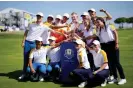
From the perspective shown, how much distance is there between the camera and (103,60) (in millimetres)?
6148

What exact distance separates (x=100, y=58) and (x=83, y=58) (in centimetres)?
39

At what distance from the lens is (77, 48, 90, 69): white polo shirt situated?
241 inches

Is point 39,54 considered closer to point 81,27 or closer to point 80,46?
point 80,46

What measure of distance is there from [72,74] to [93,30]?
3.88ft

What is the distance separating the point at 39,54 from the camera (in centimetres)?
674

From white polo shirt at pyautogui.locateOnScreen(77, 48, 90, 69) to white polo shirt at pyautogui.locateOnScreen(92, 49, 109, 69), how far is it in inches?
8.0

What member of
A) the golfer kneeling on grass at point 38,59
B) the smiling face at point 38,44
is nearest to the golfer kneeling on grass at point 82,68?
the golfer kneeling on grass at point 38,59

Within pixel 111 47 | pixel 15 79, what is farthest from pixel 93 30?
pixel 15 79

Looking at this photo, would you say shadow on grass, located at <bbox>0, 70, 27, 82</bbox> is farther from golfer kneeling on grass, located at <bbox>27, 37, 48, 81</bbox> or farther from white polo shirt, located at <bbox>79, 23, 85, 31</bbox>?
white polo shirt, located at <bbox>79, 23, 85, 31</bbox>

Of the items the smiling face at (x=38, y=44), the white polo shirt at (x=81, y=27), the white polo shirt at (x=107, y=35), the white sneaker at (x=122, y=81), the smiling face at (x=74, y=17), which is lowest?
the white sneaker at (x=122, y=81)

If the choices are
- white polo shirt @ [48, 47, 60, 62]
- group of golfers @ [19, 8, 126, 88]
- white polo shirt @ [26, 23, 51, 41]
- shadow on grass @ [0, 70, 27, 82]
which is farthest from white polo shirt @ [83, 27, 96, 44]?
shadow on grass @ [0, 70, 27, 82]

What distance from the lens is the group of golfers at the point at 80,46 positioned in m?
6.20

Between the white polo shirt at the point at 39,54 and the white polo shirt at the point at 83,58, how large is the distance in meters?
0.98

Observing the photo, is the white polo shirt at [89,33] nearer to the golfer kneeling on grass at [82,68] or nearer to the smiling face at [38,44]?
the golfer kneeling on grass at [82,68]
